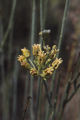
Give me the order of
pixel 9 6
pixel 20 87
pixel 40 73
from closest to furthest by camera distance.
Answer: pixel 40 73
pixel 20 87
pixel 9 6

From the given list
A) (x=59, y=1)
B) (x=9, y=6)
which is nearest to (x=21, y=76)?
(x=9, y=6)

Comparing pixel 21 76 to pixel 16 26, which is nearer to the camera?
pixel 21 76

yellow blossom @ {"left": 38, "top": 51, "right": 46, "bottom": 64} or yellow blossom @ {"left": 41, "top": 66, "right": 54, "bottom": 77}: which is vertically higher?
yellow blossom @ {"left": 38, "top": 51, "right": 46, "bottom": 64}

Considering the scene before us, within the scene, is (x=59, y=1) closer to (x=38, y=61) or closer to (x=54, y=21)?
(x=54, y=21)

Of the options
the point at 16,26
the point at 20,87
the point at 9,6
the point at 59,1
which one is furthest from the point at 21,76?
the point at 59,1

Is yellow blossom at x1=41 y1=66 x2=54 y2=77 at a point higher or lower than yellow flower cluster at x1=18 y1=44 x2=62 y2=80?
lower

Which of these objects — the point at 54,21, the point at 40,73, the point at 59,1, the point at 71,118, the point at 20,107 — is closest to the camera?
the point at 40,73

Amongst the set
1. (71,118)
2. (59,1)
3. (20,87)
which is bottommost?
(71,118)

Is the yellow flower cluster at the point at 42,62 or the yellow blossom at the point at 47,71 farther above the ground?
the yellow flower cluster at the point at 42,62

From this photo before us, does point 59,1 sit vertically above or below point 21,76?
above
